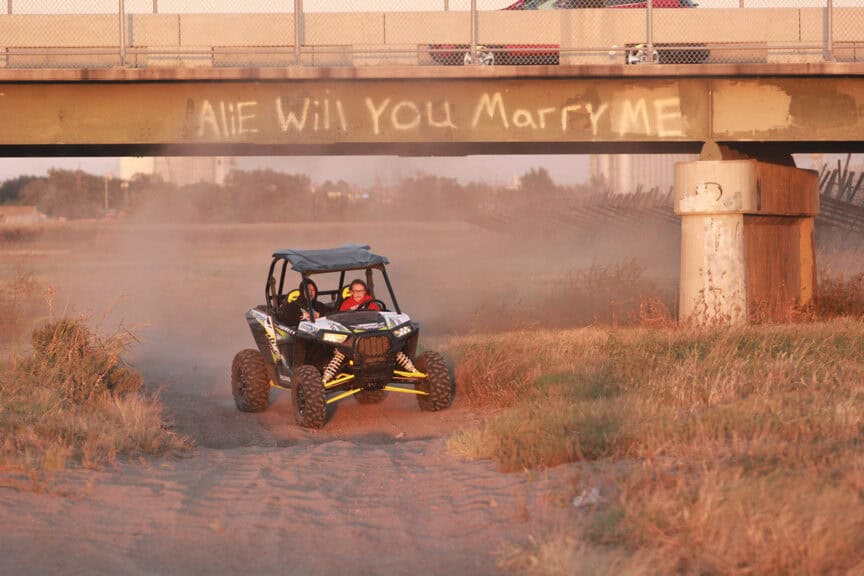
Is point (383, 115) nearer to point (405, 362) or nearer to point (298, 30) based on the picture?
point (298, 30)

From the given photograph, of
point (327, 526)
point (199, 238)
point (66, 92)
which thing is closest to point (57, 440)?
point (327, 526)

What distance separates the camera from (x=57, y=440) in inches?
378

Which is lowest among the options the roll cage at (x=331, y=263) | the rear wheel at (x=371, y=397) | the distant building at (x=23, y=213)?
the rear wheel at (x=371, y=397)

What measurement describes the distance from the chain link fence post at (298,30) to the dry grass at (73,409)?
7.01 m

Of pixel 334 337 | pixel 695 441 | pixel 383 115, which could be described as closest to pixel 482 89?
pixel 383 115

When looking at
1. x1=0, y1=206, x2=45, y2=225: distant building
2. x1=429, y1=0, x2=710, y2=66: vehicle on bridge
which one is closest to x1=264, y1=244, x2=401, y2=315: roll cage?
x1=429, y1=0, x2=710, y2=66: vehicle on bridge

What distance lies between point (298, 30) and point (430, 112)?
8.81 feet

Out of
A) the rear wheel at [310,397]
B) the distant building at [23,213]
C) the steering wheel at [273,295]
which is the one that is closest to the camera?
the rear wheel at [310,397]

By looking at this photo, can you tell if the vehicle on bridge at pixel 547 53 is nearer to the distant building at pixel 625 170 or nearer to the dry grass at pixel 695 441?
the dry grass at pixel 695 441

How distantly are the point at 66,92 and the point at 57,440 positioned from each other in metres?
11.3

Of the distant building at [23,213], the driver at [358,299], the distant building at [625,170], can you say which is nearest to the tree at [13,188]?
the distant building at [23,213]

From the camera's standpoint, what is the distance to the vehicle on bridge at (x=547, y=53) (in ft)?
64.0

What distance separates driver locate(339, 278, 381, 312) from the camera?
13.6 metres

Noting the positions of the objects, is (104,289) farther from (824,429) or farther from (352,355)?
(824,429)
